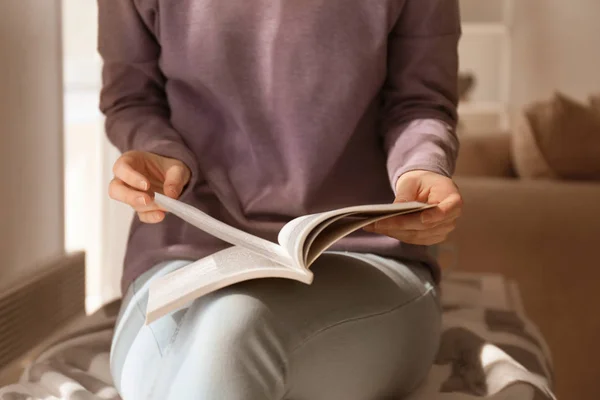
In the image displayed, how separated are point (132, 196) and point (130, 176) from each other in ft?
0.07

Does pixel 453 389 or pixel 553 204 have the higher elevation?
pixel 453 389

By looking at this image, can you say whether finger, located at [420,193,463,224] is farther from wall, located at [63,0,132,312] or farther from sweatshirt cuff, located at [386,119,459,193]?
wall, located at [63,0,132,312]

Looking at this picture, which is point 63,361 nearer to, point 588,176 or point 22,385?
point 22,385

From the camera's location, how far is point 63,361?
2.70ft

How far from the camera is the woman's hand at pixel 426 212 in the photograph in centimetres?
70

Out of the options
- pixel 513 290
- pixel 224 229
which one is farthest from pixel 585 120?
pixel 224 229

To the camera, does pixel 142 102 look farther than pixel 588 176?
No

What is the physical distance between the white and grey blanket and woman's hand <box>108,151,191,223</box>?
20 centimetres

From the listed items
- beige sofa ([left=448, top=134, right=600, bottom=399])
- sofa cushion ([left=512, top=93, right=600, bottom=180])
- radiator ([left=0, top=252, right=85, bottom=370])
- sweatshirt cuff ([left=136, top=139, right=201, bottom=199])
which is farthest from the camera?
sofa cushion ([left=512, top=93, right=600, bottom=180])

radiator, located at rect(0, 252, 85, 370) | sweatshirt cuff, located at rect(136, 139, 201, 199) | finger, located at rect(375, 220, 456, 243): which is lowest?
radiator, located at rect(0, 252, 85, 370)

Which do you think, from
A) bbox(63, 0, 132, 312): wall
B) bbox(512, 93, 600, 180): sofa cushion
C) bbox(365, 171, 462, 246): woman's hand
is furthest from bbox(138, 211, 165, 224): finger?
bbox(512, 93, 600, 180): sofa cushion

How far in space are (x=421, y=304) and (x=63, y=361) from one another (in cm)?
40

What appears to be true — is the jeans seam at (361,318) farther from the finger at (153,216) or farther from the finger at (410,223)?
the finger at (153,216)

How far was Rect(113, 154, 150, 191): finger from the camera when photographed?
0.71 metres
